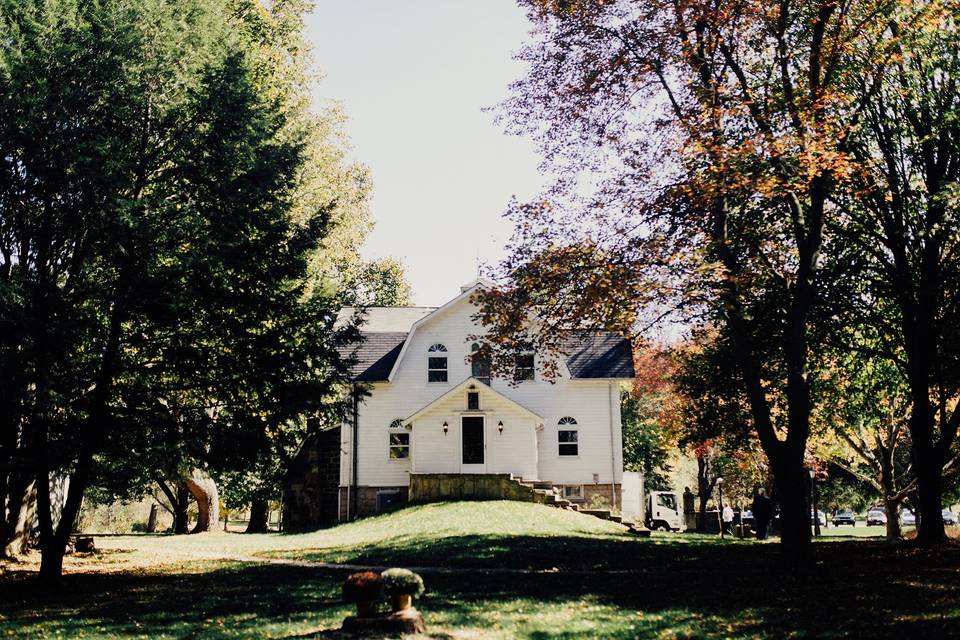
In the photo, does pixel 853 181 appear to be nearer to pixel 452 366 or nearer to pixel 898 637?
pixel 898 637

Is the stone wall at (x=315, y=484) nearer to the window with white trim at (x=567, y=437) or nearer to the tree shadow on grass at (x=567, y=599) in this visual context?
the window with white trim at (x=567, y=437)

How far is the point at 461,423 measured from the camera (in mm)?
32656

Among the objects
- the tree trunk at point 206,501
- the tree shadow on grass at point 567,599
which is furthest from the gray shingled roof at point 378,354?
the tree shadow on grass at point 567,599

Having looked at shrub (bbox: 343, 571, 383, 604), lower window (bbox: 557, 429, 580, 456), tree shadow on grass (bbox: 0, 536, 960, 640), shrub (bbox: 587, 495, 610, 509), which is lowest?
tree shadow on grass (bbox: 0, 536, 960, 640)

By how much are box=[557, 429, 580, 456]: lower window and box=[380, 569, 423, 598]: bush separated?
81.3ft

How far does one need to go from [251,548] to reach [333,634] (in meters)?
14.3

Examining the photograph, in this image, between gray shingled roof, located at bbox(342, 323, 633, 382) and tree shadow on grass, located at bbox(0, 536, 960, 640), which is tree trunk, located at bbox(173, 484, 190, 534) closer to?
gray shingled roof, located at bbox(342, 323, 633, 382)

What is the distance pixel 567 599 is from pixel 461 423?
19990mm

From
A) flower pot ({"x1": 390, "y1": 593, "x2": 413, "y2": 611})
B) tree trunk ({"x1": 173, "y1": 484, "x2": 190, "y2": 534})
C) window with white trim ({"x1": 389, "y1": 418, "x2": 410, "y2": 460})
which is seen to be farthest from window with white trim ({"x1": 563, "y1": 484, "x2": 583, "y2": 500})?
flower pot ({"x1": 390, "y1": 593, "x2": 413, "y2": 611})

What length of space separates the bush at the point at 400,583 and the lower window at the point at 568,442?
24.8 metres

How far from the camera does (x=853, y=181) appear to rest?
1748 cm

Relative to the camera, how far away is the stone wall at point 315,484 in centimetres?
3431

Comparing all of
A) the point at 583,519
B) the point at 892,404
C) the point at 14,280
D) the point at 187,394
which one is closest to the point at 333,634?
the point at 14,280

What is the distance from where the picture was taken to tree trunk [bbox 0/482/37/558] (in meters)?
19.1
